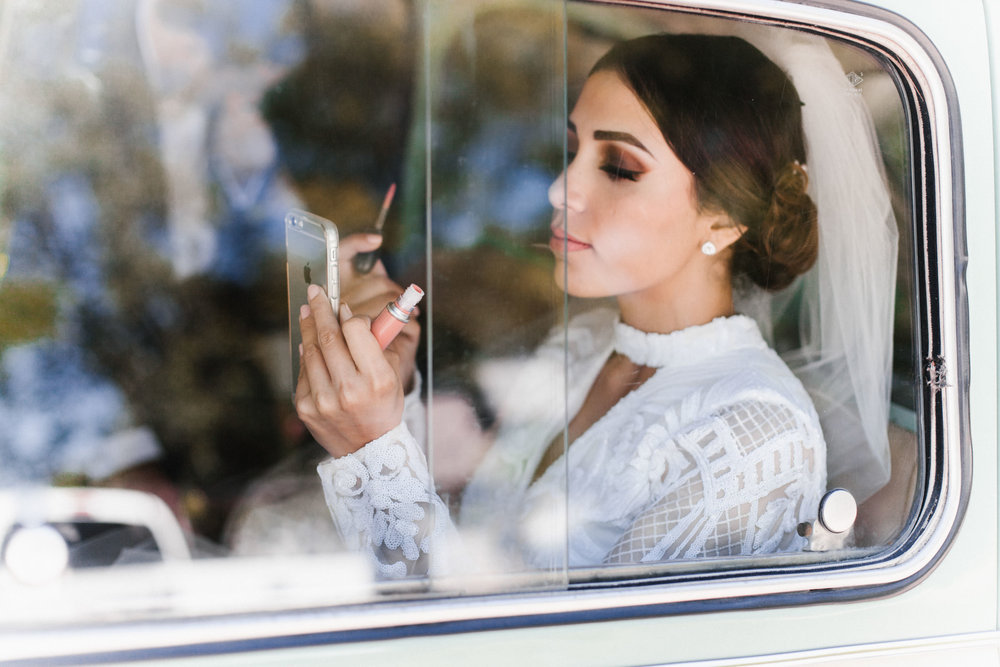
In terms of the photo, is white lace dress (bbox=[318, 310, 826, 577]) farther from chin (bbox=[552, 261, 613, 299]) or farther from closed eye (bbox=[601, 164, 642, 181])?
closed eye (bbox=[601, 164, 642, 181])

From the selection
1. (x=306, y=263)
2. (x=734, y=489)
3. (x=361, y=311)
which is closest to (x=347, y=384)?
(x=361, y=311)

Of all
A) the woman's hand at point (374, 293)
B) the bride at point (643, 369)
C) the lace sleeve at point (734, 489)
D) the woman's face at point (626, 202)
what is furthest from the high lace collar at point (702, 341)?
the woman's hand at point (374, 293)

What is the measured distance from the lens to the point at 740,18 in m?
1.22

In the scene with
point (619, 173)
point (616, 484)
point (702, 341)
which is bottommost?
point (616, 484)

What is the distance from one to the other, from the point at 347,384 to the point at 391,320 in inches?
5.8

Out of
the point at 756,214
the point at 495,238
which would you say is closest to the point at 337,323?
the point at 495,238

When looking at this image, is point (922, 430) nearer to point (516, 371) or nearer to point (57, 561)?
point (516, 371)

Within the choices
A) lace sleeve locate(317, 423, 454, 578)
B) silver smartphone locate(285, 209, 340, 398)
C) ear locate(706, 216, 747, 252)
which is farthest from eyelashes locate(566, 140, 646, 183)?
lace sleeve locate(317, 423, 454, 578)

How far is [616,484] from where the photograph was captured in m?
1.53

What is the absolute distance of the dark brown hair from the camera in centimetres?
159

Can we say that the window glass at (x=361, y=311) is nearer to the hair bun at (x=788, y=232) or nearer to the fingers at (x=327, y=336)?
the hair bun at (x=788, y=232)

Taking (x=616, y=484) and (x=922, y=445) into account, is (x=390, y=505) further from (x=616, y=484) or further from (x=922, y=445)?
(x=922, y=445)

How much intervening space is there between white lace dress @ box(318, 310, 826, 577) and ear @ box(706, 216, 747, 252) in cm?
29

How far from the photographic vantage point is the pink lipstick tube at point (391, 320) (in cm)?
140
